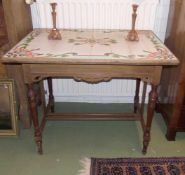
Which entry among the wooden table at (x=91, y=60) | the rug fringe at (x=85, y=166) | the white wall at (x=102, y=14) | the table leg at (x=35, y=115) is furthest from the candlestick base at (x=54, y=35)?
the rug fringe at (x=85, y=166)

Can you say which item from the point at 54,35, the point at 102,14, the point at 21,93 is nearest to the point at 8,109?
the point at 21,93

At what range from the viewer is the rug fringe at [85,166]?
1.64 meters

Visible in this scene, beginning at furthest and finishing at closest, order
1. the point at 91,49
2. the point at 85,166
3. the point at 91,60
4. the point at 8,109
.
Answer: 1. the point at 8,109
2. the point at 85,166
3. the point at 91,49
4. the point at 91,60

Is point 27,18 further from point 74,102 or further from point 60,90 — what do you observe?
point 74,102

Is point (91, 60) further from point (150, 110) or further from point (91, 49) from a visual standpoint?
point (150, 110)

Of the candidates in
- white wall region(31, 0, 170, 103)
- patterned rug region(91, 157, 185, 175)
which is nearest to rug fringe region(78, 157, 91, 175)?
patterned rug region(91, 157, 185, 175)

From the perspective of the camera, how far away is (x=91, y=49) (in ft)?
5.08

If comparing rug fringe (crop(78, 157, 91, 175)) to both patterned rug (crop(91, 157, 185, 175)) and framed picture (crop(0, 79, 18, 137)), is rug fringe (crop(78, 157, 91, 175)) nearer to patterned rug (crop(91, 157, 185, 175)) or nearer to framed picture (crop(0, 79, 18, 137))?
patterned rug (crop(91, 157, 185, 175))

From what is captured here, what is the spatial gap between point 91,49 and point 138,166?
88 centimetres

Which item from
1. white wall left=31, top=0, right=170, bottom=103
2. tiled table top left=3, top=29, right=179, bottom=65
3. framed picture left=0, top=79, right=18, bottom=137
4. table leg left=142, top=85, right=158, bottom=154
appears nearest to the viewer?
tiled table top left=3, top=29, right=179, bottom=65

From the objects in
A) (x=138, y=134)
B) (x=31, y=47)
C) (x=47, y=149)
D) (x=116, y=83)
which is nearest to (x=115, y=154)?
(x=138, y=134)

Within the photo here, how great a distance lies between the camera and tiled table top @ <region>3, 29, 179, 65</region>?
1387 mm

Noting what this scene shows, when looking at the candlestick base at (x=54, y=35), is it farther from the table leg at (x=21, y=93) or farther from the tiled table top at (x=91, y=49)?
the table leg at (x=21, y=93)

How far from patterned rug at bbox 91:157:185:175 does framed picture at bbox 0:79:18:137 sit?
0.71 m
